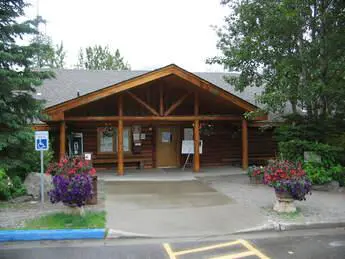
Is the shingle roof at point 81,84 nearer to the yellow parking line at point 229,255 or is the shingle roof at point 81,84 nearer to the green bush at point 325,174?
the green bush at point 325,174

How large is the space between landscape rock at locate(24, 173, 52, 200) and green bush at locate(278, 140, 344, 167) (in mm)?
7666

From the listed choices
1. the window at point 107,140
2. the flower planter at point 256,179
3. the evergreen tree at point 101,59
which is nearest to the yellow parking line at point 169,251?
the flower planter at point 256,179

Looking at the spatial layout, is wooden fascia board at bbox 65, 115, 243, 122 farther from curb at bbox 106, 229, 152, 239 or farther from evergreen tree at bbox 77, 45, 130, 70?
evergreen tree at bbox 77, 45, 130, 70

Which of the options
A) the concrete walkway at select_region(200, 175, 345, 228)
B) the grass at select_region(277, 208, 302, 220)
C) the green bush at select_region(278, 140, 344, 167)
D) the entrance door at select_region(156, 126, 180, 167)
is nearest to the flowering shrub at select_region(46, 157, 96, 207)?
the concrete walkway at select_region(200, 175, 345, 228)

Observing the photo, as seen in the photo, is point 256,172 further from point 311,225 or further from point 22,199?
point 22,199

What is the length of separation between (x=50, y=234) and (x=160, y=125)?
11.6 m

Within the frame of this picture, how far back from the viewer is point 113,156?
17.9 metres

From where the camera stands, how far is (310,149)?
12945mm

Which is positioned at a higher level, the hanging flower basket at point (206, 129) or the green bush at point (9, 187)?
the hanging flower basket at point (206, 129)

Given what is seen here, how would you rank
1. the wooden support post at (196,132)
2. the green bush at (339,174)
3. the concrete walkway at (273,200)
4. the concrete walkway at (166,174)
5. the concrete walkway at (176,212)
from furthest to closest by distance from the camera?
1. the wooden support post at (196,132)
2. the concrete walkway at (166,174)
3. the green bush at (339,174)
4. the concrete walkway at (273,200)
5. the concrete walkway at (176,212)

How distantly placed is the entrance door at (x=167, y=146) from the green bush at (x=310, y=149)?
20.1ft

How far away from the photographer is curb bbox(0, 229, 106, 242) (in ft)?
23.7

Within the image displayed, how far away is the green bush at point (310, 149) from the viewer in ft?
41.3

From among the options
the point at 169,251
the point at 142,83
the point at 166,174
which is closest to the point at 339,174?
the point at 166,174
